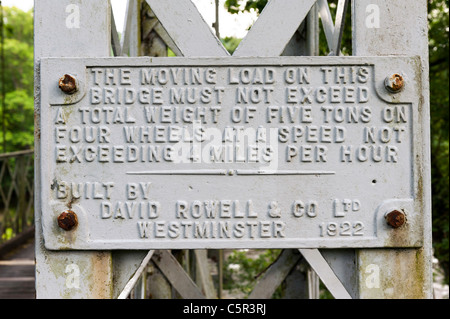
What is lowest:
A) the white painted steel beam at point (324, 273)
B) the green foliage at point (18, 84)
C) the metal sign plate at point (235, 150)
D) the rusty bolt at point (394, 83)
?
the white painted steel beam at point (324, 273)

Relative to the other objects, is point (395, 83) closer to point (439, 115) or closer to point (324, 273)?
point (324, 273)

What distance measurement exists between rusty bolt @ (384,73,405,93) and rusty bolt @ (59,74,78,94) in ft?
5.24

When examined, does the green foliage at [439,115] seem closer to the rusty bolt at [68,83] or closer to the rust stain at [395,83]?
the rust stain at [395,83]

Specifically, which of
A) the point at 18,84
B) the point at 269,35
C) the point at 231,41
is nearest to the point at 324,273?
the point at 269,35

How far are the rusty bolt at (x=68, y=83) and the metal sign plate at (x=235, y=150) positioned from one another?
3cm

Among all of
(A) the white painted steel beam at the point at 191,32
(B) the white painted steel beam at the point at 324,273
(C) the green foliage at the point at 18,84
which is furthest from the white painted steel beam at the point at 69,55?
(C) the green foliage at the point at 18,84

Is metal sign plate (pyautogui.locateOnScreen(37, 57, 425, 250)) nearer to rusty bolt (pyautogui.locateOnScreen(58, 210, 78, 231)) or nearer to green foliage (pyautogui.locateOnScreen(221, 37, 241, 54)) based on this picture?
rusty bolt (pyautogui.locateOnScreen(58, 210, 78, 231))

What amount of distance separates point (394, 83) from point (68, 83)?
1664mm

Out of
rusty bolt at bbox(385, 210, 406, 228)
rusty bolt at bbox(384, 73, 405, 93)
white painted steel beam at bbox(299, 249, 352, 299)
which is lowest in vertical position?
white painted steel beam at bbox(299, 249, 352, 299)

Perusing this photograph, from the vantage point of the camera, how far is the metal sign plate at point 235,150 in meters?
2.38

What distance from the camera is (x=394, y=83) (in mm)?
2365

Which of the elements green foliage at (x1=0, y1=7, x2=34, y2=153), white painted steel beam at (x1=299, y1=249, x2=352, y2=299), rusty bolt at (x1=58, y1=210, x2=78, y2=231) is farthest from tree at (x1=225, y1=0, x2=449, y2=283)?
green foliage at (x1=0, y1=7, x2=34, y2=153)

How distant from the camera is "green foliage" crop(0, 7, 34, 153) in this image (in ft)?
80.0

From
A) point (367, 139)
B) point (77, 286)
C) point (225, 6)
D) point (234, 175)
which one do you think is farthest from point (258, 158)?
point (225, 6)
